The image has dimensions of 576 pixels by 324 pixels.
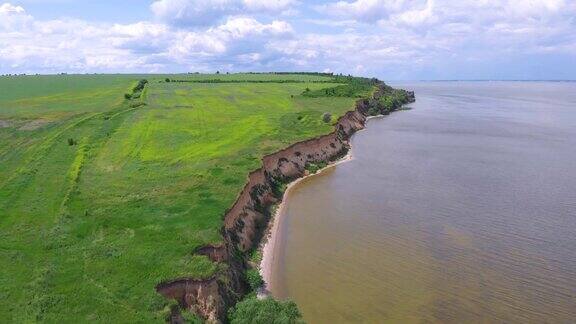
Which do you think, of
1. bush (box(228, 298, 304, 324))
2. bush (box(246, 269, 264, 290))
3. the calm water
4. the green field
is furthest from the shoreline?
bush (box(228, 298, 304, 324))

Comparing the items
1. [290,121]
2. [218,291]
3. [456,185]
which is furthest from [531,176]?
[218,291]

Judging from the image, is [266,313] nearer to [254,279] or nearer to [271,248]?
[254,279]

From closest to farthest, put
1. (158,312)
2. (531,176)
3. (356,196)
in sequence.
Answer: (158,312)
(356,196)
(531,176)

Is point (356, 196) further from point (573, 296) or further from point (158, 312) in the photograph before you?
point (158, 312)

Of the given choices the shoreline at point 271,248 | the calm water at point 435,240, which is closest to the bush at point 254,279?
the shoreline at point 271,248

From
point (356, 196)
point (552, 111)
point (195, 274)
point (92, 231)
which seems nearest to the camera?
point (195, 274)

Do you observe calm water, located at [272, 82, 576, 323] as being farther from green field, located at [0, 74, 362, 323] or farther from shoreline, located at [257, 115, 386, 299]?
green field, located at [0, 74, 362, 323]

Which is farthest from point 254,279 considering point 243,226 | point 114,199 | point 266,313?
point 114,199

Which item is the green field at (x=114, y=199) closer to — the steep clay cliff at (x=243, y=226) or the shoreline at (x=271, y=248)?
the steep clay cliff at (x=243, y=226)
